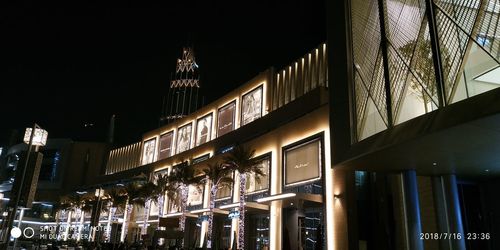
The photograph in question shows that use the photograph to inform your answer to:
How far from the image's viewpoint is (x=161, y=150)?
55.2 meters

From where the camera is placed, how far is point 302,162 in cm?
2747

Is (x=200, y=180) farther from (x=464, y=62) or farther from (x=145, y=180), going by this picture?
(x=464, y=62)

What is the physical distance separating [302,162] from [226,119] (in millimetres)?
16953

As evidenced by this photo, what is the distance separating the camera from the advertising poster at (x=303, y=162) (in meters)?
26.3

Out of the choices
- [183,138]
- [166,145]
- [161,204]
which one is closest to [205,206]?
[161,204]

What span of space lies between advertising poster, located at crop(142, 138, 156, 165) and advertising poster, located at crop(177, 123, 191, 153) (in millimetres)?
7310

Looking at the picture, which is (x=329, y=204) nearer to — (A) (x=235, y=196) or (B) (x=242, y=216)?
(B) (x=242, y=216)

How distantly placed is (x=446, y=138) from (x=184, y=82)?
5009 cm

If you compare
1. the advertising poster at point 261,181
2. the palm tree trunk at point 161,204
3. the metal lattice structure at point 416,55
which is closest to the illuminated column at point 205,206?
the advertising poster at point 261,181

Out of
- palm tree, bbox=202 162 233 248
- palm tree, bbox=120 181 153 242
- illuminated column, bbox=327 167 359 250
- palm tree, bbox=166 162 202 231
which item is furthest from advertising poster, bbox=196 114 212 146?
illuminated column, bbox=327 167 359 250

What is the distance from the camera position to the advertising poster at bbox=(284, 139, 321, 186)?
26.3m

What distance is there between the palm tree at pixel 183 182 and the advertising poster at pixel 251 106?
7267mm

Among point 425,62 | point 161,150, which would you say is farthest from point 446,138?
point 161,150

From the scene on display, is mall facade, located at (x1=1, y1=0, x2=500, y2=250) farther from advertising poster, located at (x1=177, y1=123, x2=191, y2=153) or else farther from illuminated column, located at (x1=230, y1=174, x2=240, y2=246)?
advertising poster, located at (x1=177, y1=123, x2=191, y2=153)
